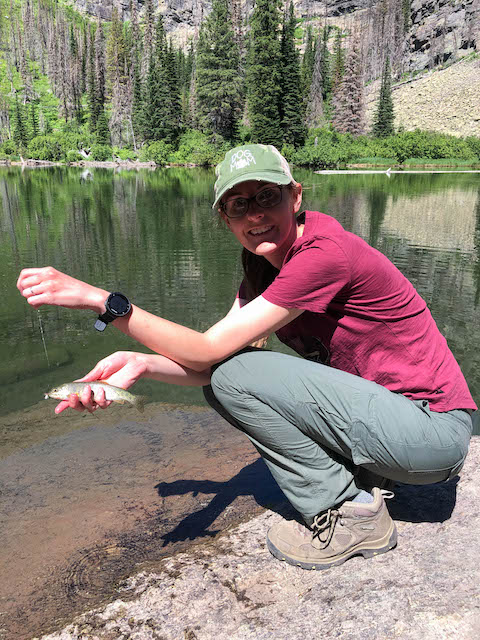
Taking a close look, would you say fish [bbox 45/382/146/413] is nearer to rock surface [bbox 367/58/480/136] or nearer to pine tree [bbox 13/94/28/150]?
pine tree [bbox 13/94/28/150]

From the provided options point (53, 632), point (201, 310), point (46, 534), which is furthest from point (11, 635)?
point (201, 310)

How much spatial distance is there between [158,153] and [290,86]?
58.9ft

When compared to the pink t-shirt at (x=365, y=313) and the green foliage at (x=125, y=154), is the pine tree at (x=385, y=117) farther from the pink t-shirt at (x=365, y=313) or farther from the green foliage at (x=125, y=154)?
the pink t-shirt at (x=365, y=313)

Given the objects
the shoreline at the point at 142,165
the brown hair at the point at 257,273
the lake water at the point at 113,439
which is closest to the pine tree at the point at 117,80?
the shoreline at the point at 142,165

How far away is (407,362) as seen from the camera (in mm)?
2203

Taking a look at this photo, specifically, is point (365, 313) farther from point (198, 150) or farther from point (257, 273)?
point (198, 150)

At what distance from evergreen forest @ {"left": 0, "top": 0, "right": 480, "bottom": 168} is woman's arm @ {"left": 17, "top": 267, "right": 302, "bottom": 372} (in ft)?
192

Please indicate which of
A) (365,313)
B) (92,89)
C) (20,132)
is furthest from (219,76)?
(365,313)

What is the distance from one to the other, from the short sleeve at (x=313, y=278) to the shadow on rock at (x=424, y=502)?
1219 mm

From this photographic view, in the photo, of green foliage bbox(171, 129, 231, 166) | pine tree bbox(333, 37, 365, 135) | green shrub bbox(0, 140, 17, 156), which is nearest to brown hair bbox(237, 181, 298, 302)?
green foliage bbox(171, 129, 231, 166)

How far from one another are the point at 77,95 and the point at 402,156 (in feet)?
191

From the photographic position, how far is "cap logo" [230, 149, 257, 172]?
217 cm

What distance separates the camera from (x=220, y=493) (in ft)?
11.0

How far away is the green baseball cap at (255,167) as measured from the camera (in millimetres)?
2148
